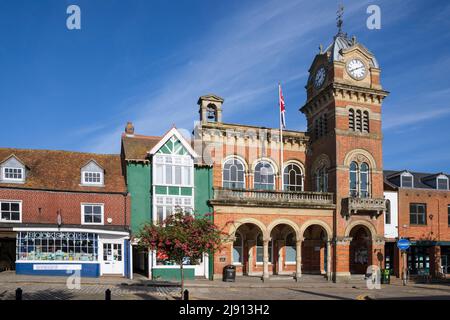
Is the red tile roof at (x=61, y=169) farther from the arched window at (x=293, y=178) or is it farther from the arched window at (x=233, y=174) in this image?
the arched window at (x=293, y=178)

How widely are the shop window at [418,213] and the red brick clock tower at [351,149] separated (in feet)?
14.8

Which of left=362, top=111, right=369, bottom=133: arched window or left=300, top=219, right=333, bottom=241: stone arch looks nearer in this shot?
left=300, top=219, right=333, bottom=241: stone arch

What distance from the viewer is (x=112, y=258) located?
1232 inches

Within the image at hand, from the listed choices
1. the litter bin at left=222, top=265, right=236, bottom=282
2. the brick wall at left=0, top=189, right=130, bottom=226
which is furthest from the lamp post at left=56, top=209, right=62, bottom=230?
the litter bin at left=222, top=265, right=236, bottom=282

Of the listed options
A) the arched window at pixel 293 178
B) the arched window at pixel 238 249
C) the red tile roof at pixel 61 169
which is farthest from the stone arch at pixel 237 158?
the red tile roof at pixel 61 169

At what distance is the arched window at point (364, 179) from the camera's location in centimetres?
3503

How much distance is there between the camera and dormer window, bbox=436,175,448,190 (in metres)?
40.1

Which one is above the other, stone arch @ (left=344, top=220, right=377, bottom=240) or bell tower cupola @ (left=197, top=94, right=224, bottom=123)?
bell tower cupola @ (left=197, top=94, right=224, bottom=123)

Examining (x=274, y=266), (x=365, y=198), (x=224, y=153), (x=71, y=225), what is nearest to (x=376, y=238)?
(x=365, y=198)

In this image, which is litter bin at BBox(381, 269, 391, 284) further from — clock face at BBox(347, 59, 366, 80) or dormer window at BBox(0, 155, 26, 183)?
dormer window at BBox(0, 155, 26, 183)

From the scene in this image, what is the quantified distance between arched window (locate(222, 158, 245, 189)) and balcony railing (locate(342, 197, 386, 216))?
25.0 feet

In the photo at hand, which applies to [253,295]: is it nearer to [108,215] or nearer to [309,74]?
[108,215]

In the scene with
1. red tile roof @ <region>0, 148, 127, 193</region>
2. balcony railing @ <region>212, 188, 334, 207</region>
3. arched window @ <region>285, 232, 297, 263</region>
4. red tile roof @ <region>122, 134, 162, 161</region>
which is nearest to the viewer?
red tile roof @ <region>0, 148, 127, 193</region>

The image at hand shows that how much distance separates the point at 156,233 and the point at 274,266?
57.7ft
